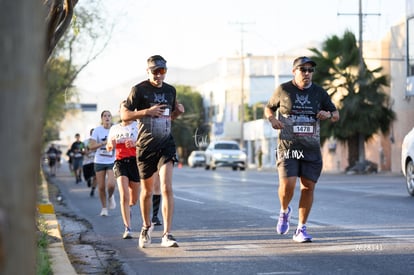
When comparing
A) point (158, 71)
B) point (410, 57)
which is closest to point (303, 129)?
point (158, 71)

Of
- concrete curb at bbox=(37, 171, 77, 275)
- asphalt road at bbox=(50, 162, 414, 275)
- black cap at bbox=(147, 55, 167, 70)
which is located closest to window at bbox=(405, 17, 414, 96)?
asphalt road at bbox=(50, 162, 414, 275)

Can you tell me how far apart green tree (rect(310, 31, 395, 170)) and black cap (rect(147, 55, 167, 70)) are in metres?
34.9

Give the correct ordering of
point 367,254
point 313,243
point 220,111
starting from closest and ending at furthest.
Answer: point 367,254, point 313,243, point 220,111

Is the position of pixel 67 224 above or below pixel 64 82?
below

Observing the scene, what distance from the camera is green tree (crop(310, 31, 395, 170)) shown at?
44.6m

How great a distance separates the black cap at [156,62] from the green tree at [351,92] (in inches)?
1374

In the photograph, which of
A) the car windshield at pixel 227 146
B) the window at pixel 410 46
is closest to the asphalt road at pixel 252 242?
the window at pixel 410 46

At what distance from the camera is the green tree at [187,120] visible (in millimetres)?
97800

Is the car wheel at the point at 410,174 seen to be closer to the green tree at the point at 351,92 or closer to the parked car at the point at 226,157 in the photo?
the green tree at the point at 351,92

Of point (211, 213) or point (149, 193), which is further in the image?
point (211, 213)

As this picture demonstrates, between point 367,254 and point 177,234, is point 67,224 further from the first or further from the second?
point 367,254

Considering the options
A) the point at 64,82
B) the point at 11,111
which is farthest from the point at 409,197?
the point at 64,82

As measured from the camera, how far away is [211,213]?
1549cm

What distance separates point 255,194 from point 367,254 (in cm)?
1246
